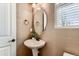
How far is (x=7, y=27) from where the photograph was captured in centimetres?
106

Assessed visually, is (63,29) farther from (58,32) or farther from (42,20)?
(42,20)

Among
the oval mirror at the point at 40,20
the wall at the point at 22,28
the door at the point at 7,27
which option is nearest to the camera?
the door at the point at 7,27

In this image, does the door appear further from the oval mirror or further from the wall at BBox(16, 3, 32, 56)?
the oval mirror

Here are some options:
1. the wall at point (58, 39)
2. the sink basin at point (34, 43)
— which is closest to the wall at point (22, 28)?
the sink basin at point (34, 43)

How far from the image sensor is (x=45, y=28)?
52.1 inches

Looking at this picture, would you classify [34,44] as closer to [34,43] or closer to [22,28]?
[34,43]

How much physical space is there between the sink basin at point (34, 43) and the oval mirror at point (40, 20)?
0.34ft

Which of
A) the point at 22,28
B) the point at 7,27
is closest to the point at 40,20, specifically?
the point at 22,28

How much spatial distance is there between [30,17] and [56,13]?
0.30 meters

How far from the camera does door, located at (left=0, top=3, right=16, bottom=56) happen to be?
41.0 inches

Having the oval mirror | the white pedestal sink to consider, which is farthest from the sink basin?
the oval mirror

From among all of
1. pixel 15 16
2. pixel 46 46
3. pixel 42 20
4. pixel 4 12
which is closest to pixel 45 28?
pixel 42 20

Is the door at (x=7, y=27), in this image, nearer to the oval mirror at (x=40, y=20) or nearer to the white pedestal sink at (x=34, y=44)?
the white pedestal sink at (x=34, y=44)

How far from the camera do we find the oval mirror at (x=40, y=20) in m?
1.27
